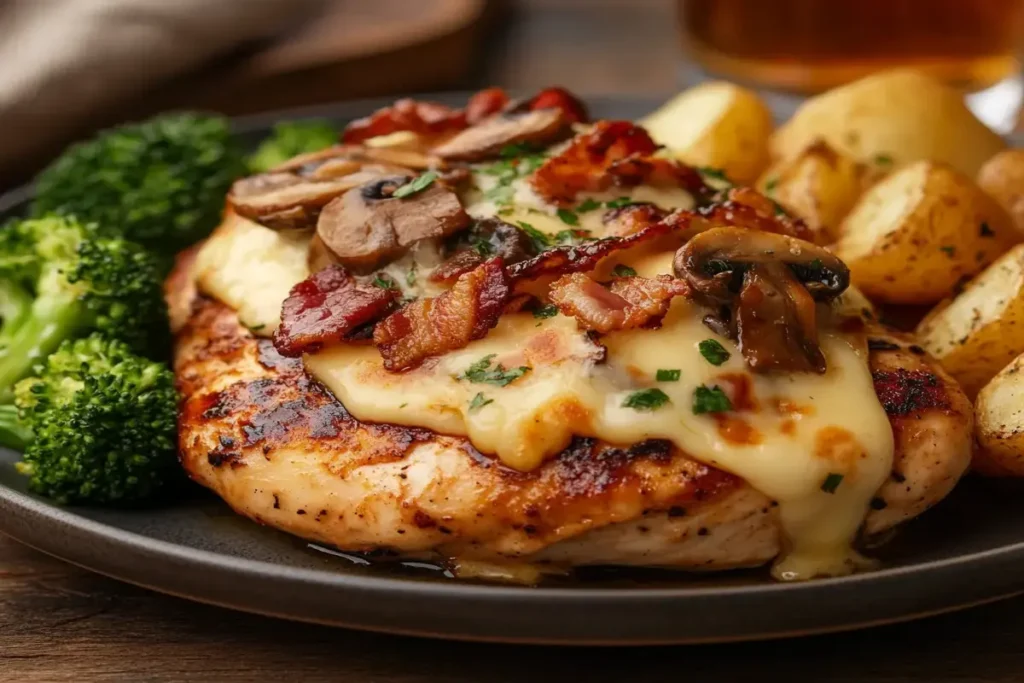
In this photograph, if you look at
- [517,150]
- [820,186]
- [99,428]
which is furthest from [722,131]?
[99,428]

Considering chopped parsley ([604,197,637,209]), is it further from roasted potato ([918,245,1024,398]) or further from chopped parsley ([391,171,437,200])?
roasted potato ([918,245,1024,398])

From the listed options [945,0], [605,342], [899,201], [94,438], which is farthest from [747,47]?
[94,438]

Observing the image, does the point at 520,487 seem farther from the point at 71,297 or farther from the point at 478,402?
the point at 71,297

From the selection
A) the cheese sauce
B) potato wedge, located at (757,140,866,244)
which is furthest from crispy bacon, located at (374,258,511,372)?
potato wedge, located at (757,140,866,244)

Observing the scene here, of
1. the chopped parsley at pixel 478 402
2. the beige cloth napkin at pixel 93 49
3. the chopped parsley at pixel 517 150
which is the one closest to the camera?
the chopped parsley at pixel 478 402

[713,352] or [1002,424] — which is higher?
[713,352]

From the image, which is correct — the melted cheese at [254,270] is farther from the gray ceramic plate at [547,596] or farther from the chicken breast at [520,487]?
the gray ceramic plate at [547,596]

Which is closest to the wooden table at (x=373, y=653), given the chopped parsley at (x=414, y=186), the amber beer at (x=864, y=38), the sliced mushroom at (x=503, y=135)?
the chopped parsley at (x=414, y=186)
